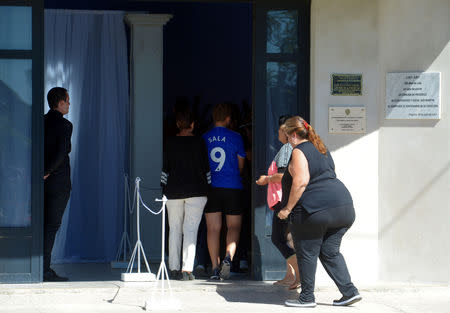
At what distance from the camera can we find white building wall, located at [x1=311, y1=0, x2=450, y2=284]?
838 centimetres

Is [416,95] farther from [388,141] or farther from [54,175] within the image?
[54,175]

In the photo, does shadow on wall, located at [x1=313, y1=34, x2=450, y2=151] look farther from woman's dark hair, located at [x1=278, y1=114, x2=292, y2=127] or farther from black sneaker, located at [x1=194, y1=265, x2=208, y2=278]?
black sneaker, located at [x1=194, y1=265, x2=208, y2=278]

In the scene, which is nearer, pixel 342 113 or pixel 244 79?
pixel 342 113

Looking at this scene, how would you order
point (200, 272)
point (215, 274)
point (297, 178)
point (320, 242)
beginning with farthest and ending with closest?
point (200, 272) → point (215, 274) → point (320, 242) → point (297, 178)

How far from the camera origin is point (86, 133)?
34.4 ft

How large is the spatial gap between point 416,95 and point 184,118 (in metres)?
2.21

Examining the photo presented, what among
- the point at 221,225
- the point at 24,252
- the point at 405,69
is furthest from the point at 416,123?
the point at 24,252

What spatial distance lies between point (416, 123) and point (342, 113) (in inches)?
27.8

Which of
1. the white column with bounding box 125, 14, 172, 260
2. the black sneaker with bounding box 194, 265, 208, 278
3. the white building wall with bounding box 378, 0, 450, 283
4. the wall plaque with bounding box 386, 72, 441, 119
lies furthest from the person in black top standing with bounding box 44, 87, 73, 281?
the wall plaque with bounding box 386, 72, 441, 119

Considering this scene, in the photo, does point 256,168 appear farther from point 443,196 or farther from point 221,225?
point 443,196

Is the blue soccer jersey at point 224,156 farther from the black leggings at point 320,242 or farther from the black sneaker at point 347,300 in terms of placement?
the black sneaker at point 347,300

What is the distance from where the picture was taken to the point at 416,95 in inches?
331

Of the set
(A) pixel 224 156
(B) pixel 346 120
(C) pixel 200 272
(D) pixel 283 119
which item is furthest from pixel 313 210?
(C) pixel 200 272

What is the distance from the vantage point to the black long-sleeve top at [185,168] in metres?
8.55
